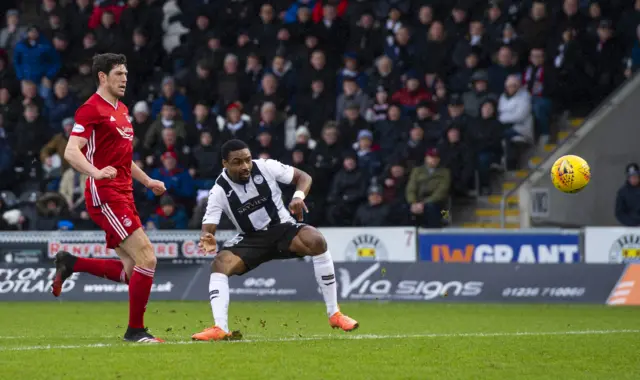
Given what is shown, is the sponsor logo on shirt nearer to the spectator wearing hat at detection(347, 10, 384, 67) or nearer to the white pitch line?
the white pitch line

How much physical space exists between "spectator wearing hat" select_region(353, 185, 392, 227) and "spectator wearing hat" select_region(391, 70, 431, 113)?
2.02 metres

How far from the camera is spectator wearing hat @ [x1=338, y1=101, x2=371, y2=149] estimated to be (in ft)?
72.6

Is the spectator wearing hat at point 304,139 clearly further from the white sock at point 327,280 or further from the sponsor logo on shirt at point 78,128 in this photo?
the sponsor logo on shirt at point 78,128

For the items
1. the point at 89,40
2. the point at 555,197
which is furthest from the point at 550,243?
the point at 89,40

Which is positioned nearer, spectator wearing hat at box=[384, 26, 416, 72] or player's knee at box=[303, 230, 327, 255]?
player's knee at box=[303, 230, 327, 255]

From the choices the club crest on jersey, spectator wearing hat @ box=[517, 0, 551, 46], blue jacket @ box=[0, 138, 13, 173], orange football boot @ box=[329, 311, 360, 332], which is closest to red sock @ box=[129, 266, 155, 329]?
the club crest on jersey

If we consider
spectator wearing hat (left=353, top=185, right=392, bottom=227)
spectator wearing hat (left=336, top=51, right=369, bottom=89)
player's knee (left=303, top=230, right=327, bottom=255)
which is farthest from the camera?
spectator wearing hat (left=336, top=51, right=369, bottom=89)

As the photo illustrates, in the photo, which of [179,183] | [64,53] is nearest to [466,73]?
[179,183]

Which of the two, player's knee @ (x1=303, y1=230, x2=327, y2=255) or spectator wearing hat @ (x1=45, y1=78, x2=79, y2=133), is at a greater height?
spectator wearing hat @ (x1=45, y1=78, x2=79, y2=133)

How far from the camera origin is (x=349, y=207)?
841 inches

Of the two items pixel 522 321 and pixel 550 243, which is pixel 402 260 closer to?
pixel 550 243

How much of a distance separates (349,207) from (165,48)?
7564 millimetres

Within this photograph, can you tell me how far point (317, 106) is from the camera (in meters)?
23.0

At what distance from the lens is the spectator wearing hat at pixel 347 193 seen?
21250mm
